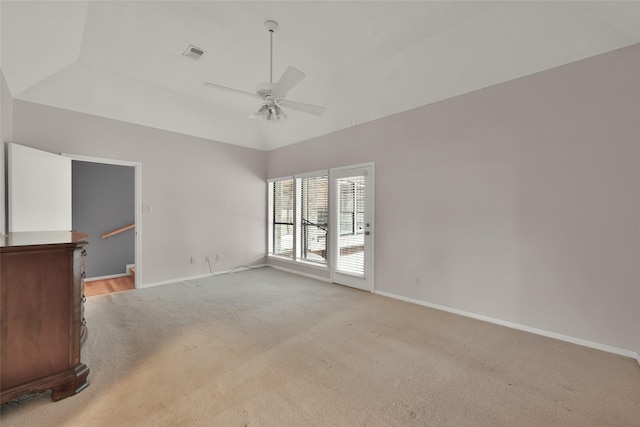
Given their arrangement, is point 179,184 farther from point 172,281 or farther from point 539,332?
point 539,332

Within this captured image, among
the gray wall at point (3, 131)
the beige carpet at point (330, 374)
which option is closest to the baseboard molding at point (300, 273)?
the beige carpet at point (330, 374)

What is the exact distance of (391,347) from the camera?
8.62 ft

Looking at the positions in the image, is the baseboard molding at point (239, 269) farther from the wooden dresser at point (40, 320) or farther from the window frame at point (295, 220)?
the wooden dresser at point (40, 320)

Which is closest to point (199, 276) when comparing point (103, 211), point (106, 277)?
point (106, 277)

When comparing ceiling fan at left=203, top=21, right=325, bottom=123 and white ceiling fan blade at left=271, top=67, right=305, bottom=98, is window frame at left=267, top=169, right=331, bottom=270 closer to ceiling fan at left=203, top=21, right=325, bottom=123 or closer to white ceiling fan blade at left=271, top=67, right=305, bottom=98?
ceiling fan at left=203, top=21, right=325, bottom=123

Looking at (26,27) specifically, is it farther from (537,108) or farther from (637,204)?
(637,204)

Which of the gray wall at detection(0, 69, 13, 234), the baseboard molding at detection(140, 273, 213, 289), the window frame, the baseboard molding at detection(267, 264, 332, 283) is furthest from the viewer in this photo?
the window frame

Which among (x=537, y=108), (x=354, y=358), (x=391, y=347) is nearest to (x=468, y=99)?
(x=537, y=108)

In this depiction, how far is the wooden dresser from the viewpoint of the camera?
67.3 inches

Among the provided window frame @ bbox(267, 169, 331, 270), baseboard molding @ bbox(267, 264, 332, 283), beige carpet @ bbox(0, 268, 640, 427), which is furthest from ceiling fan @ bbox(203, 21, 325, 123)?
baseboard molding @ bbox(267, 264, 332, 283)

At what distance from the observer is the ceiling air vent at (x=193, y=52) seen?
127 inches

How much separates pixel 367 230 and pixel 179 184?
11.4ft

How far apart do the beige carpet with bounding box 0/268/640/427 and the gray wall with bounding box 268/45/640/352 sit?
41cm

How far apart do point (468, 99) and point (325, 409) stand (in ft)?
11.8
